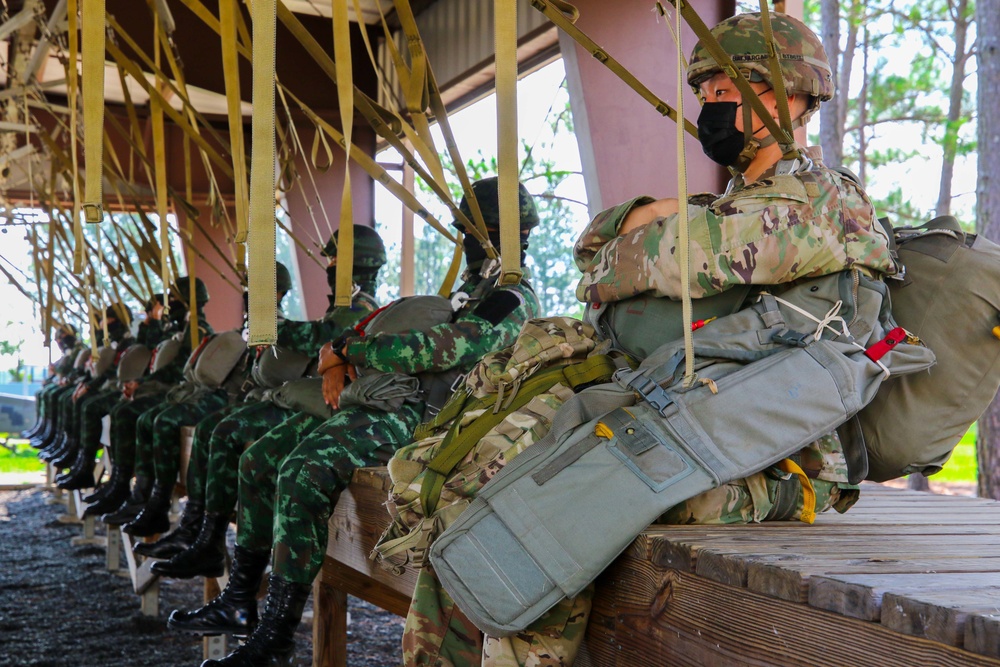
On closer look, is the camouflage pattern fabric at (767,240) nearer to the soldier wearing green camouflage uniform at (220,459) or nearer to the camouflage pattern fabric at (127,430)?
the soldier wearing green camouflage uniform at (220,459)

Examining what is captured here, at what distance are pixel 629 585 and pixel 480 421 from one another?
0.44m

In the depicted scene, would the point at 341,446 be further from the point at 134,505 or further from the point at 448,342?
the point at 134,505

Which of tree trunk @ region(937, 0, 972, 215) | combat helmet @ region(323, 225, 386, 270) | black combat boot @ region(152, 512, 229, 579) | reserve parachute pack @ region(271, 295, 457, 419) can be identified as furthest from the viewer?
tree trunk @ region(937, 0, 972, 215)

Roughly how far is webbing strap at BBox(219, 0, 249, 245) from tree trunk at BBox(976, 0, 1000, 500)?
5.72 metres

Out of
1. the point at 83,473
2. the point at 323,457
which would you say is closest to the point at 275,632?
the point at 323,457

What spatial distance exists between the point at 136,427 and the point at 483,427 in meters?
4.13

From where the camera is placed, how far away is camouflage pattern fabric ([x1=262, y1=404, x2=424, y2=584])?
8.75 ft

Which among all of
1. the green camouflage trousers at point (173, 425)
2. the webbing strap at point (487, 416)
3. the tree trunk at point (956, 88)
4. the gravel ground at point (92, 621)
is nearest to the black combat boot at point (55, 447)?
the gravel ground at point (92, 621)

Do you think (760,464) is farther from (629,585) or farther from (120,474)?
(120,474)

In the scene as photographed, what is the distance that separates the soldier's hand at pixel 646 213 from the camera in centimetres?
182

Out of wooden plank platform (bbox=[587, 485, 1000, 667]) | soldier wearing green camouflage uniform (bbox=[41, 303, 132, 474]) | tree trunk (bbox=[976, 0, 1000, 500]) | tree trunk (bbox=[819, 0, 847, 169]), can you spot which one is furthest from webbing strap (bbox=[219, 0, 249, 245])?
tree trunk (bbox=[819, 0, 847, 169])

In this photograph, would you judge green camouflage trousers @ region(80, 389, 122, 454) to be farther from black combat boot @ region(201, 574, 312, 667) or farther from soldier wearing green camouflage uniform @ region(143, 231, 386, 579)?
black combat boot @ region(201, 574, 312, 667)

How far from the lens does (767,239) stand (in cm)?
164

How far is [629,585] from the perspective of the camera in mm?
1517
